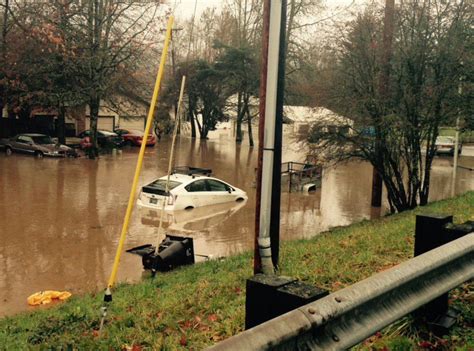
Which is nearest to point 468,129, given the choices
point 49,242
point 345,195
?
point 345,195

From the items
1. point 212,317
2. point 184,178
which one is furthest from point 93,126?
point 212,317

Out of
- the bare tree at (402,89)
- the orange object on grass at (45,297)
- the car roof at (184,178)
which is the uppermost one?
the bare tree at (402,89)

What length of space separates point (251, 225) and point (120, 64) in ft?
78.8

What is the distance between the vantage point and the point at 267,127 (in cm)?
639

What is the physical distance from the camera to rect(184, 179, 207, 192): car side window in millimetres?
18422

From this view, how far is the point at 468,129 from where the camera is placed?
59.5ft

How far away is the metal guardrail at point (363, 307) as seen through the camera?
2.18m

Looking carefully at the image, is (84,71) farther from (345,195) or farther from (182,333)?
(182,333)

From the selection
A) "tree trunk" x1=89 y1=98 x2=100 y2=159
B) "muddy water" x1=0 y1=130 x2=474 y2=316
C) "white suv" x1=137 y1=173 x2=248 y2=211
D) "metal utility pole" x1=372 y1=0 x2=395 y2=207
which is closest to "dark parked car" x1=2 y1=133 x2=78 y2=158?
"tree trunk" x1=89 y1=98 x2=100 y2=159

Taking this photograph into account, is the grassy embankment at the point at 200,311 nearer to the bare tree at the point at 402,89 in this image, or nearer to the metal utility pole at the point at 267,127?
the metal utility pole at the point at 267,127

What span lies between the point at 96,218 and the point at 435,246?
1428 cm

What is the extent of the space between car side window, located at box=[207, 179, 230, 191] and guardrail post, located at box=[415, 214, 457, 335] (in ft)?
50.8

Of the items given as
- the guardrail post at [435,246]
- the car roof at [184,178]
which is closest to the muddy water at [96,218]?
the car roof at [184,178]

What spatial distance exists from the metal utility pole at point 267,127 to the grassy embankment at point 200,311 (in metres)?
0.58
